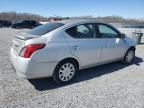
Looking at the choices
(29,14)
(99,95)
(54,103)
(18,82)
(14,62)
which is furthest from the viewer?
Answer: (29,14)

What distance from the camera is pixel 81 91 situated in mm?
4457

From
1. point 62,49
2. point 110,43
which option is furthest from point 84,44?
point 110,43

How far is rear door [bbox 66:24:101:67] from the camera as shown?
487 cm

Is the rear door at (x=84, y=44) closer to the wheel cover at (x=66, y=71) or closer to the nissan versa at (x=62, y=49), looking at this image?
the nissan versa at (x=62, y=49)

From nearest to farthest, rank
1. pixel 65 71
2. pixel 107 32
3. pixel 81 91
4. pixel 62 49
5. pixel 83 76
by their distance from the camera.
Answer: pixel 81 91 → pixel 62 49 → pixel 65 71 → pixel 83 76 → pixel 107 32

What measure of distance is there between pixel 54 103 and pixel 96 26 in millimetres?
2681

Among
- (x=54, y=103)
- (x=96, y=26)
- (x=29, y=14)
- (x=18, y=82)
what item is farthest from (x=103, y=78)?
(x=29, y=14)

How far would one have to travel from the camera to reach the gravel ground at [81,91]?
3.85m

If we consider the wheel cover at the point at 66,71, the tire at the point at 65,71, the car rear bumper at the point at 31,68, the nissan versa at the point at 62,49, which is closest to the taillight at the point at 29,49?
the nissan versa at the point at 62,49

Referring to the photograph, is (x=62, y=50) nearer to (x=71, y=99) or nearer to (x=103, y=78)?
(x=71, y=99)

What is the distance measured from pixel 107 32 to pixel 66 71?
200cm

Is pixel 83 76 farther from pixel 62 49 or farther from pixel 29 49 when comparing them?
pixel 29 49

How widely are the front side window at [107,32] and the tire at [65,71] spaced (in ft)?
4.54

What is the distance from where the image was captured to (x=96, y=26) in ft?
18.0
